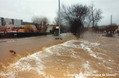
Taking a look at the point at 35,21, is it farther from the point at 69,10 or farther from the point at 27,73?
the point at 27,73

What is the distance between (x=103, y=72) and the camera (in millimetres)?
3059

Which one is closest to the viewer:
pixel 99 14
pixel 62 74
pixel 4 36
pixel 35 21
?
pixel 62 74

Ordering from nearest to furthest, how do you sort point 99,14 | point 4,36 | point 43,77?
point 43,77
point 4,36
point 99,14

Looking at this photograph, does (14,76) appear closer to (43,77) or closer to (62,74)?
(43,77)

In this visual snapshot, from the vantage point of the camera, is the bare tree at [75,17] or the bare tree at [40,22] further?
the bare tree at [40,22]

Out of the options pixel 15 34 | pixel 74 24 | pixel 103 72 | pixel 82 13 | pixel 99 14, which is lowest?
pixel 103 72

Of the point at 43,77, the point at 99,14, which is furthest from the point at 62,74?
the point at 99,14

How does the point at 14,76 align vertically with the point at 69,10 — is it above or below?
below

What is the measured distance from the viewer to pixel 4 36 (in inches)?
656

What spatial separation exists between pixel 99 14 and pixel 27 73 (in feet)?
97.0

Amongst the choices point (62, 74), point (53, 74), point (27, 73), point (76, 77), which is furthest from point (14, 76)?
point (76, 77)

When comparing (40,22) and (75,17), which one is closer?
(75,17)

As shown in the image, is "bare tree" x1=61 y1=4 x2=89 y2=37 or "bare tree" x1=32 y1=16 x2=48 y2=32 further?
"bare tree" x1=32 y1=16 x2=48 y2=32

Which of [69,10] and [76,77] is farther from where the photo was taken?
[69,10]
